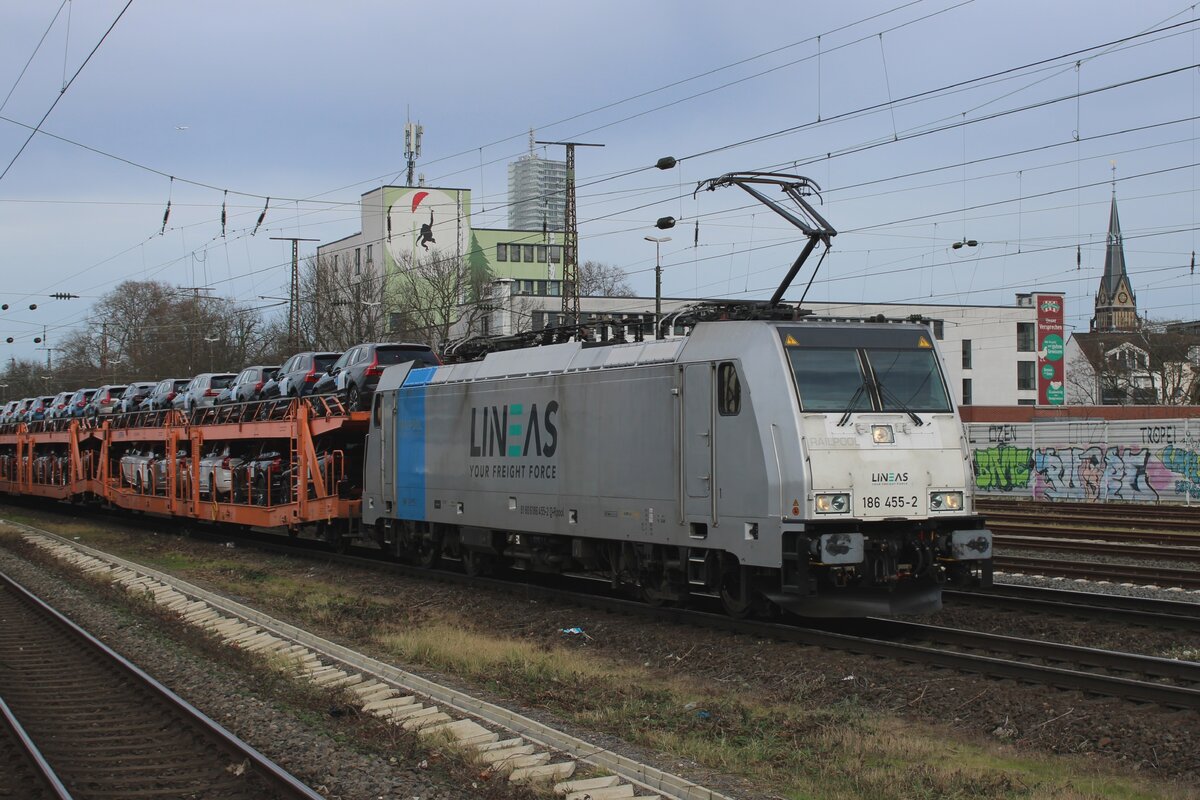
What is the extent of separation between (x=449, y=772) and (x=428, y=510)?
1149 centimetres

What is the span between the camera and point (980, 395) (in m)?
74.4

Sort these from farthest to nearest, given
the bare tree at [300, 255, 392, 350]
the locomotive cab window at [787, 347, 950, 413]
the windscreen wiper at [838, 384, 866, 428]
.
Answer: the bare tree at [300, 255, 392, 350] < the locomotive cab window at [787, 347, 950, 413] < the windscreen wiper at [838, 384, 866, 428]

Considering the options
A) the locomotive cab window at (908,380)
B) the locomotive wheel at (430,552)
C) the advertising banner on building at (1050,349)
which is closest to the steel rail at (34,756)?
the locomotive cab window at (908,380)

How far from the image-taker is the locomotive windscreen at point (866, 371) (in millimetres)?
12000

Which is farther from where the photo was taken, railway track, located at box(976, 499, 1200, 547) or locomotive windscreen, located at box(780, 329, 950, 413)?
railway track, located at box(976, 499, 1200, 547)

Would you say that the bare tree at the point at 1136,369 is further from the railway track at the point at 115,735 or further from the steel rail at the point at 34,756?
the steel rail at the point at 34,756

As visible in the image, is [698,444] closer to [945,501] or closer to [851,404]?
[851,404]

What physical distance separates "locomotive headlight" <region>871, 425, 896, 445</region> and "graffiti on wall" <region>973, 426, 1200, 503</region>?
56.8ft

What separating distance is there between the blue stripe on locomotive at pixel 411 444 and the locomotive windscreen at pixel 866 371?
878cm

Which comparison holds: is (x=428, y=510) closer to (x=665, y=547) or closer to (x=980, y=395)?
(x=665, y=547)

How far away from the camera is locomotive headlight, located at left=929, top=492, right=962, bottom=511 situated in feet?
39.7

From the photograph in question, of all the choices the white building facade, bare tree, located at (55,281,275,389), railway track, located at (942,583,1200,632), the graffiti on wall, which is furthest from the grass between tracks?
the white building facade

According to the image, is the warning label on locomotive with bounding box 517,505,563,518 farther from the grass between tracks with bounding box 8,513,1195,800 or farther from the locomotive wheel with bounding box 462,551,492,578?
the locomotive wheel with bounding box 462,551,492,578

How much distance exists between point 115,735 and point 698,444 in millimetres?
6421
